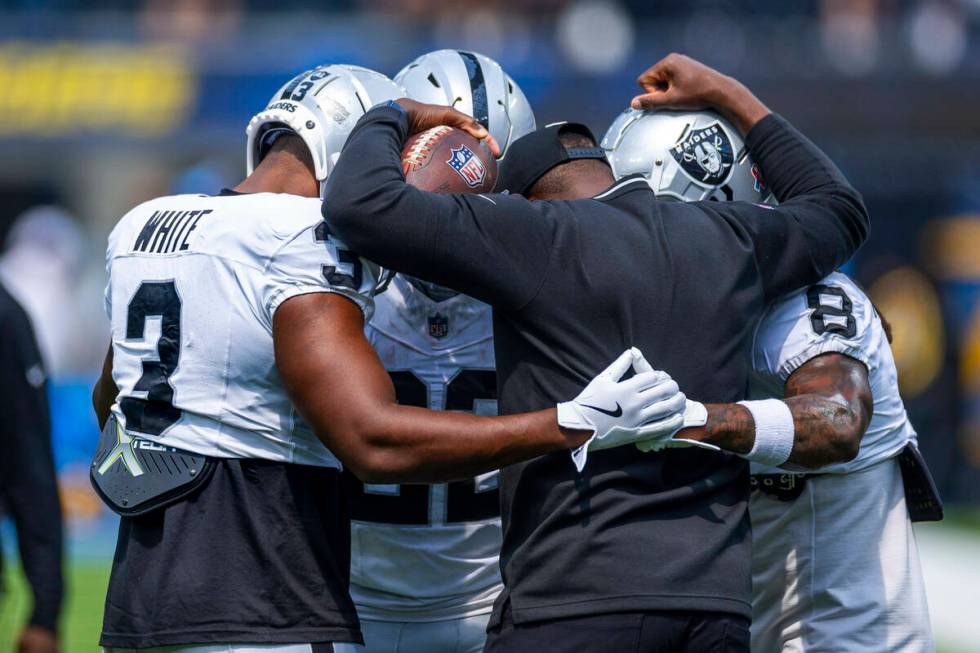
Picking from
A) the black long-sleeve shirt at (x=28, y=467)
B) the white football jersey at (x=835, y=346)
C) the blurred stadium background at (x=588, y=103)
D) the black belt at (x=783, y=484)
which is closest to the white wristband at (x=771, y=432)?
the white football jersey at (x=835, y=346)

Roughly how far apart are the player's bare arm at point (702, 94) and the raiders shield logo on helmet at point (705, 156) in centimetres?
8

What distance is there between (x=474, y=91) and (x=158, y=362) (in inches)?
56.8

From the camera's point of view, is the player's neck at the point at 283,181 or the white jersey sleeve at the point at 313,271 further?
the player's neck at the point at 283,181

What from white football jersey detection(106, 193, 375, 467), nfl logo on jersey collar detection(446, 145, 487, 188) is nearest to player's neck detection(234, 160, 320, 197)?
white football jersey detection(106, 193, 375, 467)

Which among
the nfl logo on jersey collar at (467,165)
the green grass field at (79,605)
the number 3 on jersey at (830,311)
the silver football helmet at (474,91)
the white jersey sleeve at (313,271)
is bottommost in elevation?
the green grass field at (79,605)

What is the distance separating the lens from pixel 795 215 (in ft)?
11.6

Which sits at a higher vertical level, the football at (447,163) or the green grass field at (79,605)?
the football at (447,163)

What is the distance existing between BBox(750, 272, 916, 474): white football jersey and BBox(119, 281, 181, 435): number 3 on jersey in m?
1.47

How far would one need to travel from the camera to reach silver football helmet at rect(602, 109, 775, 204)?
12.8 feet

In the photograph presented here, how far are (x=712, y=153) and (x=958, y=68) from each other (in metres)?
12.9

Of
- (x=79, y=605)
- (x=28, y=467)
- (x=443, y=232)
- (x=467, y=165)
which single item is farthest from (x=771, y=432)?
(x=79, y=605)

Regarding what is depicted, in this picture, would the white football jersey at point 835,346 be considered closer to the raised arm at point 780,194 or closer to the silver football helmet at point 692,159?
the raised arm at point 780,194

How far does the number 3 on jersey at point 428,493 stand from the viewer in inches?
153

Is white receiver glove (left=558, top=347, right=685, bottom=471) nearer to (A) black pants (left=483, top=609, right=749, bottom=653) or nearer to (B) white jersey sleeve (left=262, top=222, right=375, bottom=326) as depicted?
(A) black pants (left=483, top=609, right=749, bottom=653)
